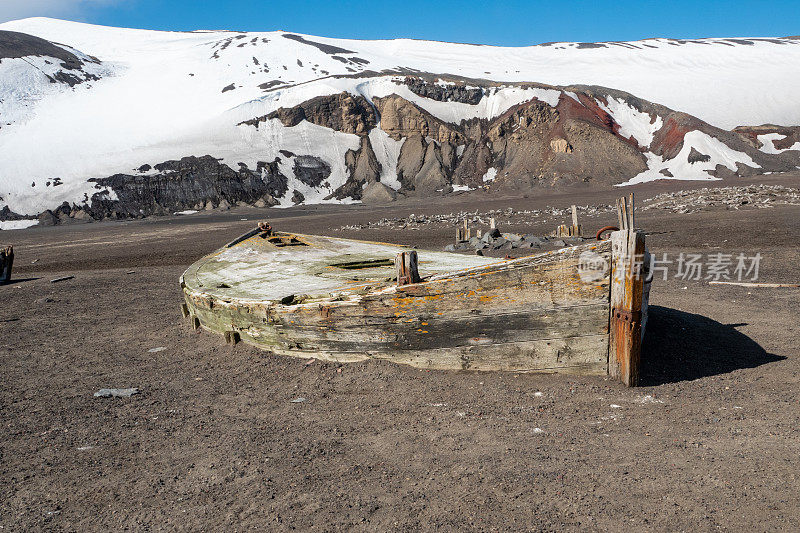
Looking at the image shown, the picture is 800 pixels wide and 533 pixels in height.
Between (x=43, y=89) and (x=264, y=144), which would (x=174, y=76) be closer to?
(x=43, y=89)

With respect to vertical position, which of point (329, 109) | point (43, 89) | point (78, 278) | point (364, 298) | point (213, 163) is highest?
point (43, 89)

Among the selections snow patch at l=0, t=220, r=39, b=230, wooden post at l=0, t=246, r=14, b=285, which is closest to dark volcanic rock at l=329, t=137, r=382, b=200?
snow patch at l=0, t=220, r=39, b=230

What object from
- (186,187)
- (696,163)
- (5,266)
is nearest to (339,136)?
(186,187)

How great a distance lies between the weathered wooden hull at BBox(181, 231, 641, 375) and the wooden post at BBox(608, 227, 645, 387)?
0.23ft

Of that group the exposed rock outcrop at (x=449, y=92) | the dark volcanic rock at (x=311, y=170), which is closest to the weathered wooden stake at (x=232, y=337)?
the dark volcanic rock at (x=311, y=170)

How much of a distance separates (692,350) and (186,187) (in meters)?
54.8

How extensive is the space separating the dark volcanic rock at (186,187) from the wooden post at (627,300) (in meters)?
51.4

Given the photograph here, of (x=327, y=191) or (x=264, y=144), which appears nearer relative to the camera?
(x=327, y=191)

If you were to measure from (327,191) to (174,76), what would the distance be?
184 feet

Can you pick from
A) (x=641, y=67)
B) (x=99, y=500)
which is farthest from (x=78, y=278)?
(x=641, y=67)

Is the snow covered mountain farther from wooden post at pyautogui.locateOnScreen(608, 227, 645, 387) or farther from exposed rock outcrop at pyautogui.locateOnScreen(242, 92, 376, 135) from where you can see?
wooden post at pyautogui.locateOnScreen(608, 227, 645, 387)

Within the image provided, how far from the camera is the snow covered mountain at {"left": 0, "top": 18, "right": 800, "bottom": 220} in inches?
2103

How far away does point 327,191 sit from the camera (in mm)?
56812

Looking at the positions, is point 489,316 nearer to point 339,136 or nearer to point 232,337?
point 232,337
